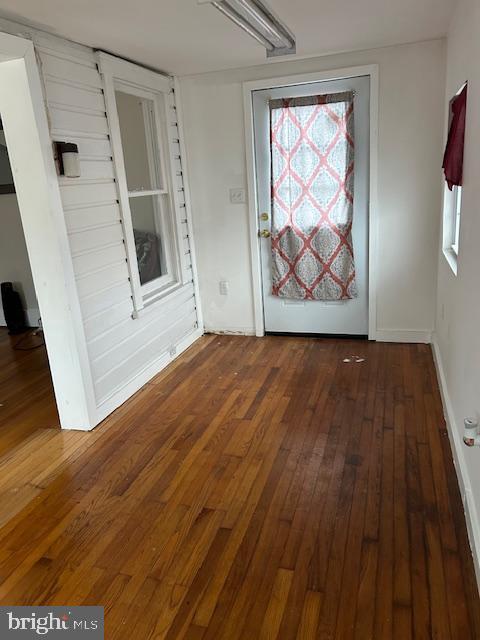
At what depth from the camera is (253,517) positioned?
2092 millimetres

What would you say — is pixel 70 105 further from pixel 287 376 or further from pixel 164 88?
pixel 287 376

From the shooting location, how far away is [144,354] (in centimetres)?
356

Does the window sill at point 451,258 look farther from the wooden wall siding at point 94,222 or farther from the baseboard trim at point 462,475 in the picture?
the wooden wall siding at point 94,222

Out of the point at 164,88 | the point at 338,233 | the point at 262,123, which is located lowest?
the point at 338,233

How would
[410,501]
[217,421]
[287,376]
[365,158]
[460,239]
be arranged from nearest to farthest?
[410,501], [460,239], [217,421], [287,376], [365,158]

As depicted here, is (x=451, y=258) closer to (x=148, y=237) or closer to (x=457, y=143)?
(x=457, y=143)

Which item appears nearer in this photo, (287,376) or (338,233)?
(287,376)

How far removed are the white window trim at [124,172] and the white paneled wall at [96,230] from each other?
48 millimetres

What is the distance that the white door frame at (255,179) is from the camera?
359 cm

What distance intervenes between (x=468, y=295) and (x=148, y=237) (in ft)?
7.99

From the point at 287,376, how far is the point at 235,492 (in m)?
1.36

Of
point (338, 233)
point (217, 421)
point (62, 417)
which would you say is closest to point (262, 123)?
point (338, 233)

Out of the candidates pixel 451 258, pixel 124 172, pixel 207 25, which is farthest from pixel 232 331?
pixel 207 25

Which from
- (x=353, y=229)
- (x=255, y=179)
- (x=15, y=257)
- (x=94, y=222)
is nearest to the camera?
(x=94, y=222)
